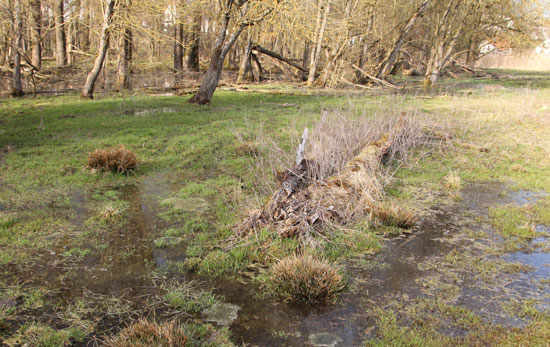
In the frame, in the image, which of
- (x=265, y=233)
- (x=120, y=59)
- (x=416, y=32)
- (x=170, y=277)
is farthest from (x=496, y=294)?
(x=416, y=32)

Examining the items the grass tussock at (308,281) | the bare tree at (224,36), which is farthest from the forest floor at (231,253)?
the bare tree at (224,36)

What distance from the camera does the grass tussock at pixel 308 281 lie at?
→ 13.9ft

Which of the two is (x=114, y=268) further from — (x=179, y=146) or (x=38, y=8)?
(x=38, y=8)

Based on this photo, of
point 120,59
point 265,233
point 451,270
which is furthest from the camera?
point 120,59

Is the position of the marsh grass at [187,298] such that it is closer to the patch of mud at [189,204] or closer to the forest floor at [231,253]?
the forest floor at [231,253]

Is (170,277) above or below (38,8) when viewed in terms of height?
below

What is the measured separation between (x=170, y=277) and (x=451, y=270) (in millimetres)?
3279

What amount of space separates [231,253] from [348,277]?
4.82 feet

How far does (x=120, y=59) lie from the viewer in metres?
20.1

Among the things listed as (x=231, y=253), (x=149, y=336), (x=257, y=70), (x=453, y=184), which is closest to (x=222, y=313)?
(x=149, y=336)

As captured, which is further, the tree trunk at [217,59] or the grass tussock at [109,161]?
the tree trunk at [217,59]

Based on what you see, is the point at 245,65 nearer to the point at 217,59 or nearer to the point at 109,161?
the point at 217,59

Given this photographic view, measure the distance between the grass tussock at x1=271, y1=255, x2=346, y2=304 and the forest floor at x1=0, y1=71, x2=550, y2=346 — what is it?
0.13 metres

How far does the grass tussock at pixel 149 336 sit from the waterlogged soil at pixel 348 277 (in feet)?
1.77
